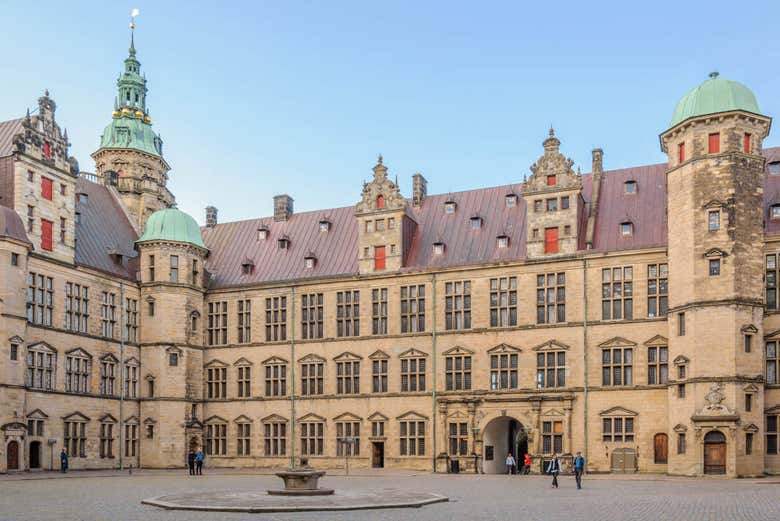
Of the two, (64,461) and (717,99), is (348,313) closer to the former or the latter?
(64,461)

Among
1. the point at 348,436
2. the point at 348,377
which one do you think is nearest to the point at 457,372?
the point at 348,377

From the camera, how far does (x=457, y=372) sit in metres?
62.1

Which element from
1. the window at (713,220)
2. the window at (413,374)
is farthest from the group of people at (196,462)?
the window at (713,220)

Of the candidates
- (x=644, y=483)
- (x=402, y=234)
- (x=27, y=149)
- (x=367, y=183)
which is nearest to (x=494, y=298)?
(x=402, y=234)

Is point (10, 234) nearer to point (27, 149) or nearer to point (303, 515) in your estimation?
point (27, 149)

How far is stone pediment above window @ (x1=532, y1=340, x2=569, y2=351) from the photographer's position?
5903 centimetres

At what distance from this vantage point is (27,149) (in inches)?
2314

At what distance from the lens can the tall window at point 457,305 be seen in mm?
62562

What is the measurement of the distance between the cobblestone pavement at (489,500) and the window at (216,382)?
20580 mm

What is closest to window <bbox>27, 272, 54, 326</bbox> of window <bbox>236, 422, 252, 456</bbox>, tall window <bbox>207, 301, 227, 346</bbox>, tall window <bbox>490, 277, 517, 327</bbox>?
tall window <bbox>207, 301, 227, 346</bbox>

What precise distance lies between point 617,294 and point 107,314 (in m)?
33.8

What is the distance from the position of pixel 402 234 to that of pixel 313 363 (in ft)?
36.2

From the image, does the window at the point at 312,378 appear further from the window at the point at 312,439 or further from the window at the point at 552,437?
the window at the point at 552,437

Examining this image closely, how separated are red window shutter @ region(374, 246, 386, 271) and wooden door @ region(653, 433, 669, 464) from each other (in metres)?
21.5
